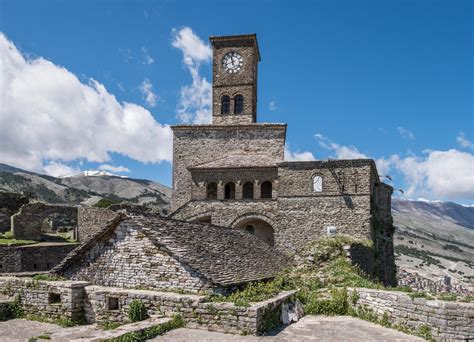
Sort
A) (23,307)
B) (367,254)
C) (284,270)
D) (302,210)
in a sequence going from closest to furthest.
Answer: (23,307) < (284,270) < (367,254) < (302,210)

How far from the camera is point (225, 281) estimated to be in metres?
11.8

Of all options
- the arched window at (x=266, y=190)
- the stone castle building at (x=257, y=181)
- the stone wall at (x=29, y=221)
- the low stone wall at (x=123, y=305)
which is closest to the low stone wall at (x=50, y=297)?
the low stone wall at (x=123, y=305)

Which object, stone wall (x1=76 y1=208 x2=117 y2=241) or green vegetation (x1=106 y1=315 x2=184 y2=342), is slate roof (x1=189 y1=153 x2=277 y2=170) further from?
green vegetation (x1=106 y1=315 x2=184 y2=342)

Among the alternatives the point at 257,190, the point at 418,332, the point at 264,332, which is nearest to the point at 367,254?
the point at 257,190

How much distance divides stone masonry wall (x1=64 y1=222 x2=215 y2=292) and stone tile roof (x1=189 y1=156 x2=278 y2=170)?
53.2ft

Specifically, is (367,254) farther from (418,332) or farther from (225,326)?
(225,326)

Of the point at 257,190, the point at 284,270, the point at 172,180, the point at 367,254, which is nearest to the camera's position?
the point at 284,270

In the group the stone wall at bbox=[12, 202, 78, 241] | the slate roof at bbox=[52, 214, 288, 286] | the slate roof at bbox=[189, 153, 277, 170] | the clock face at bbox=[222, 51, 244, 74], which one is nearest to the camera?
the slate roof at bbox=[52, 214, 288, 286]

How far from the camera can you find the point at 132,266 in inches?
507

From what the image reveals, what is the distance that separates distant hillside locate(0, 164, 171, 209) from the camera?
309 feet

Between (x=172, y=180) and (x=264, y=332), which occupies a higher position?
(x=172, y=180)

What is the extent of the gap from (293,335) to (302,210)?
16.5 meters

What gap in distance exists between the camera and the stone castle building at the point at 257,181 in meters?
25.9

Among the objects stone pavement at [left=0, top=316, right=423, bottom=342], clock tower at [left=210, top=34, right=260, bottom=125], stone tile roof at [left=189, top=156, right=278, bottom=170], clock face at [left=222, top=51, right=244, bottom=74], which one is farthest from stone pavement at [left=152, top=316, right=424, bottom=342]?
clock face at [left=222, top=51, right=244, bottom=74]
